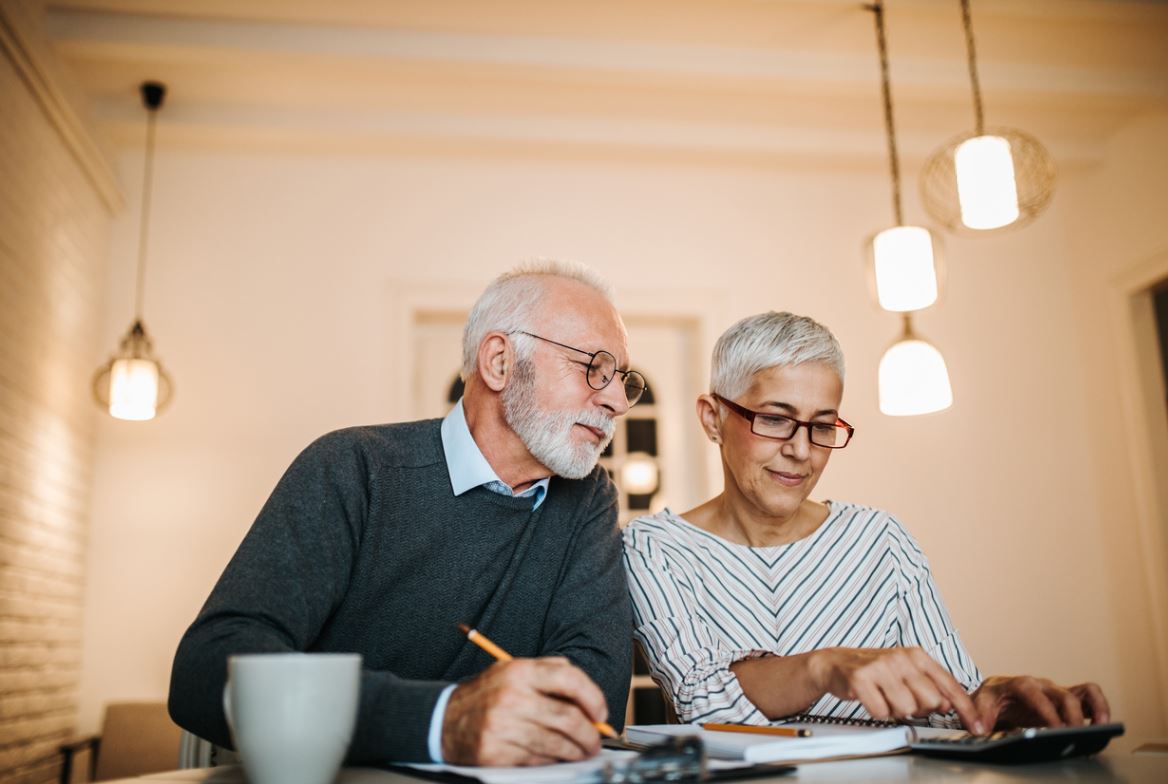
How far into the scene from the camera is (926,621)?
1597 mm

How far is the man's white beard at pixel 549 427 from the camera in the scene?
1544mm

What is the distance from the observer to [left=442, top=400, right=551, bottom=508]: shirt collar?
1493 mm

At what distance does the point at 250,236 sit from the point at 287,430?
2.94 ft

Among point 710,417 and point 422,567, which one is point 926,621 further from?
point 422,567

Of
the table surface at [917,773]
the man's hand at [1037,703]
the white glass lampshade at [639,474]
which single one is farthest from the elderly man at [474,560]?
the white glass lampshade at [639,474]

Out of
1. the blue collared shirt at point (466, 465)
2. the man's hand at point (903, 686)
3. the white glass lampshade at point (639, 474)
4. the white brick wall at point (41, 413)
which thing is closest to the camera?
the man's hand at point (903, 686)

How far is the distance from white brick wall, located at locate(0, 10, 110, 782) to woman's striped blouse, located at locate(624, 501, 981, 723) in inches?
98.7

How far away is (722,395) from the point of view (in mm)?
1771

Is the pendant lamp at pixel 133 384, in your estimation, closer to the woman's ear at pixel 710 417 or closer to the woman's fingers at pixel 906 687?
the woman's ear at pixel 710 417

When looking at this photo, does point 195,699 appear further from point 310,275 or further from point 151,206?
point 151,206

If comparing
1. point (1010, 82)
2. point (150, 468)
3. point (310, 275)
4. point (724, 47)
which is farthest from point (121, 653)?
point (1010, 82)

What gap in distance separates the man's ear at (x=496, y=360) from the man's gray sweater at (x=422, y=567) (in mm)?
125

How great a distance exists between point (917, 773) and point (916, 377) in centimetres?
264

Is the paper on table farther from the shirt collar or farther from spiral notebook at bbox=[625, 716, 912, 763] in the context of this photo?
the shirt collar
